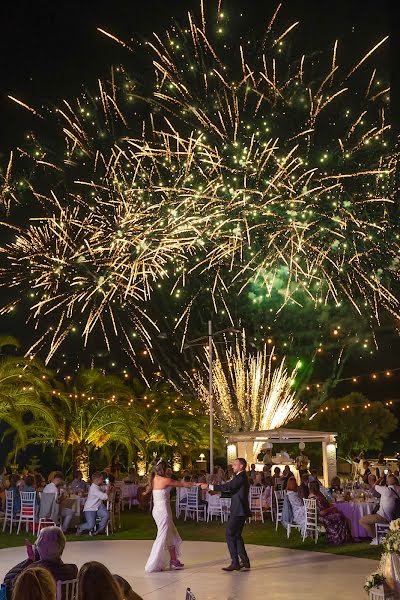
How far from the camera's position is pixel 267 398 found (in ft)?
109

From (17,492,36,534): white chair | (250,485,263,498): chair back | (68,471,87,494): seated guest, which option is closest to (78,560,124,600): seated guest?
(17,492,36,534): white chair

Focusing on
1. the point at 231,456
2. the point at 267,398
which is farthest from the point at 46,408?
the point at 267,398

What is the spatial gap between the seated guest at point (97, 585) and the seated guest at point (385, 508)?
9934 millimetres

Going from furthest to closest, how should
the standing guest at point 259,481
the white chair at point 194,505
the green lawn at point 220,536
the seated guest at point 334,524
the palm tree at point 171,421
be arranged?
the palm tree at point 171,421 < the standing guest at point 259,481 < the white chair at point 194,505 < the seated guest at point 334,524 < the green lawn at point 220,536

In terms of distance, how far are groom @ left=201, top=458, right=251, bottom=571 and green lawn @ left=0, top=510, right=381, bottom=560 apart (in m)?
2.19

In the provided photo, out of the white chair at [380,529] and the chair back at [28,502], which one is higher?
the chair back at [28,502]

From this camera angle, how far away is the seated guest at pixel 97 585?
470 centimetres

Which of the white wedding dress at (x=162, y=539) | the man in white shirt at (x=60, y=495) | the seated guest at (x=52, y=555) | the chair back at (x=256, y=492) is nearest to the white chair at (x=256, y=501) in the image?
the chair back at (x=256, y=492)

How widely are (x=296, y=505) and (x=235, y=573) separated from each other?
162 inches

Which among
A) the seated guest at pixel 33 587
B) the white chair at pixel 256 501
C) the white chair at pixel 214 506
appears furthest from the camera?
the white chair at pixel 256 501

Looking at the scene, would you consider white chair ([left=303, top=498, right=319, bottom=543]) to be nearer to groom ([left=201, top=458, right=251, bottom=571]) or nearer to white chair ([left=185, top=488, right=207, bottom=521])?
groom ([left=201, top=458, right=251, bottom=571])

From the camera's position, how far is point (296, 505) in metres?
15.6

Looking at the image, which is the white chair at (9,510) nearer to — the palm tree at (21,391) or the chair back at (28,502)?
the chair back at (28,502)

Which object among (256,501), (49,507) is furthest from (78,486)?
(256,501)
